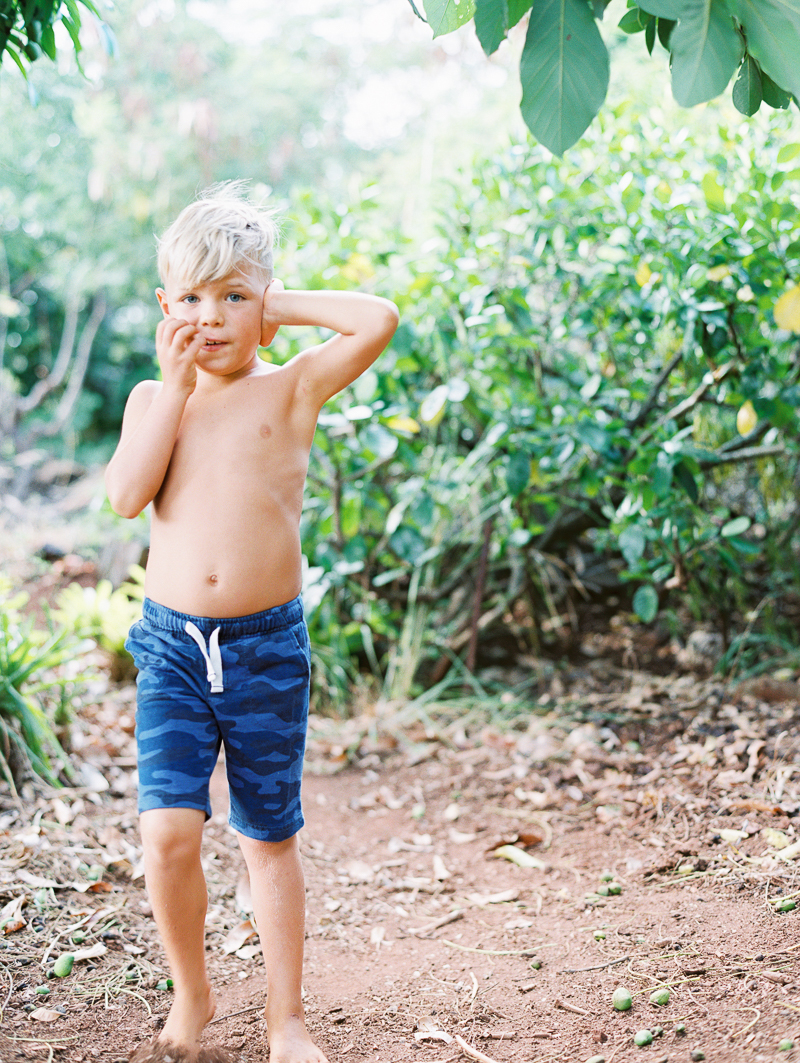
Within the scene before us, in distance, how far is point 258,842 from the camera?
4.51ft

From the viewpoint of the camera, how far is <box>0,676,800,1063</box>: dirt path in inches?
51.9

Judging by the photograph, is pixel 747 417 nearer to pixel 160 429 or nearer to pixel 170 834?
pixel 160 429

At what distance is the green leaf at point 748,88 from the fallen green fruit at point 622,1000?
4.47 feet

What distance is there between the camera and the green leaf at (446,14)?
3.64 ft

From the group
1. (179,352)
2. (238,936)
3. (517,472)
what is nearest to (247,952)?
(238,936)

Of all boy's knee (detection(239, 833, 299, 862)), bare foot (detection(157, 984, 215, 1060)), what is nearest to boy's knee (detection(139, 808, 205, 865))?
boy's knee (detection(239, 833, 299, 862))

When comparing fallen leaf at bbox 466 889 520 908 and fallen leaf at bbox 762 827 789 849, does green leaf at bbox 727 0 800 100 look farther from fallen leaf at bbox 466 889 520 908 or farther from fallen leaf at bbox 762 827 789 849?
fallen leaf at bbox 466 889 520 908

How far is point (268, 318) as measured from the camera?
140 centimetres

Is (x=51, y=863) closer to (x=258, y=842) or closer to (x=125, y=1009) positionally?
(x=125, y=1009)

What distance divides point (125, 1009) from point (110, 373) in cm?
898

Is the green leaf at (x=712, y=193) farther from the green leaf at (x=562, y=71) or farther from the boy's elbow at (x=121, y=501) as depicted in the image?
the boy's elbow at (x=121, y=501)

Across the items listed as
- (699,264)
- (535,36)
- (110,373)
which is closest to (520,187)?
(699,264)

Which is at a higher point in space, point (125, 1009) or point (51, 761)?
point (51, 761)

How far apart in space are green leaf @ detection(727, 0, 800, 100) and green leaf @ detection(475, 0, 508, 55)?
0.27 metres
